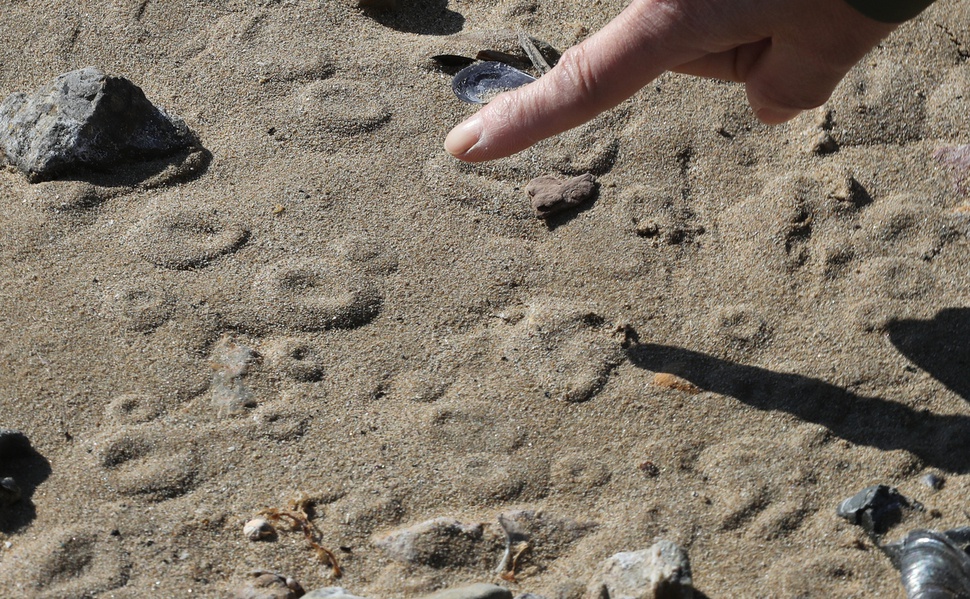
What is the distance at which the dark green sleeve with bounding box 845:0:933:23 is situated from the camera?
1.71 meters

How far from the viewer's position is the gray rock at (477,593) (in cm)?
188

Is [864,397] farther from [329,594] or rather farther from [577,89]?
[329,594]

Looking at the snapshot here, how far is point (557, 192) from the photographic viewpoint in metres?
2.83

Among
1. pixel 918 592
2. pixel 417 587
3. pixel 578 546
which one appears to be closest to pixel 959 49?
pixel 918 592

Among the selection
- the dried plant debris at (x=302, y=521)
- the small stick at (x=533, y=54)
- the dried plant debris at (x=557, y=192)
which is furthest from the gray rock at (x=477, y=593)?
the small stick at (x=533, y=54)

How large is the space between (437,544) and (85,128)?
1661mm

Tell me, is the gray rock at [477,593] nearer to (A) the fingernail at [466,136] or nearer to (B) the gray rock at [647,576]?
(B) the gray rock at [647,576]

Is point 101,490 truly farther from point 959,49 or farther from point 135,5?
point 959,49

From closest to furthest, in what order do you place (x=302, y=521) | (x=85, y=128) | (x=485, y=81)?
(x=302, y=521) < (x=85, y=128) < (x=485, y=81)

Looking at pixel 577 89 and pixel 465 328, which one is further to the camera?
pixel 465 328

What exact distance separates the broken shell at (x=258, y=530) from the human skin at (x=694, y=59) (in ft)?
2.93

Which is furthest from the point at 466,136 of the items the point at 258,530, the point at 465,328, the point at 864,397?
the point at 864,397

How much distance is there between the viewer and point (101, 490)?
2133 millimetres

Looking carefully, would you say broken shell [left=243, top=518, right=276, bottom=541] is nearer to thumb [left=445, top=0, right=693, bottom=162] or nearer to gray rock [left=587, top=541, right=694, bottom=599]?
gray rock [left=587, top=541, right=694, bottom=599]
